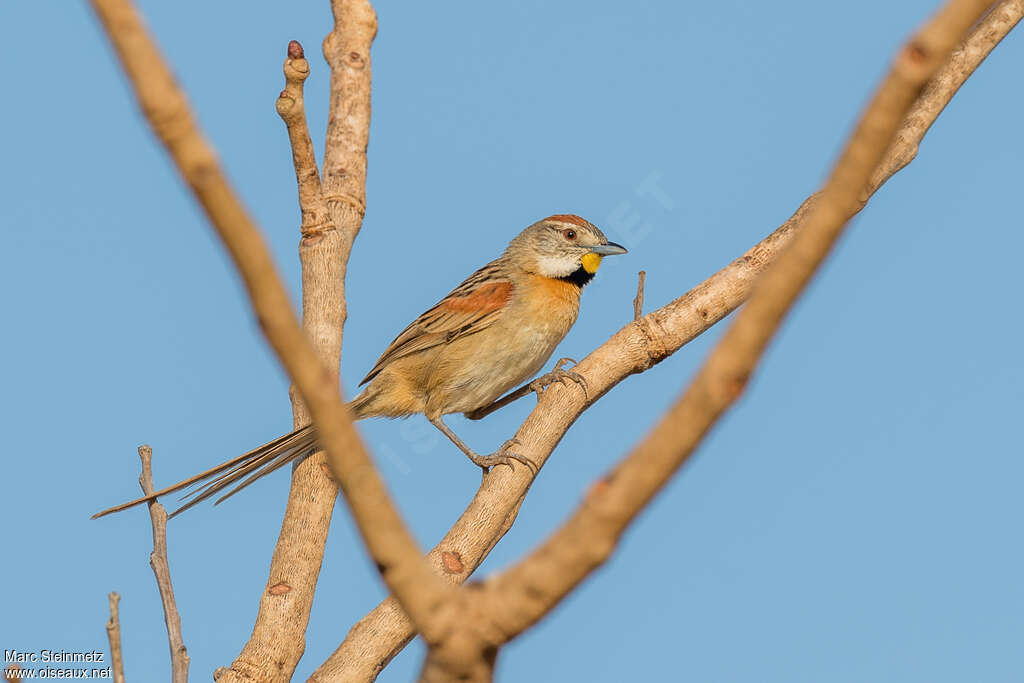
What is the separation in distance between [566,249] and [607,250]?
34 cm

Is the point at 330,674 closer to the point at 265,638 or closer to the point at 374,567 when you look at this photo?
the point at 265,638

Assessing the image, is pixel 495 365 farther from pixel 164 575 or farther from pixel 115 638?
pixel 115 638

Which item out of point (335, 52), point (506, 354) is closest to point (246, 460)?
point (506, 354)

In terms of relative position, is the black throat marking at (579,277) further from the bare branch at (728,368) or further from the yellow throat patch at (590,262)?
the bare branch at (728,368)

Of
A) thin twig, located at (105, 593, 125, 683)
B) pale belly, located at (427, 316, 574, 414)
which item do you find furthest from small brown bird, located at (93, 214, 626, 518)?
thin twig, located at (105, 593, 125, 683)

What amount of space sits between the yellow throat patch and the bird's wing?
650 mm

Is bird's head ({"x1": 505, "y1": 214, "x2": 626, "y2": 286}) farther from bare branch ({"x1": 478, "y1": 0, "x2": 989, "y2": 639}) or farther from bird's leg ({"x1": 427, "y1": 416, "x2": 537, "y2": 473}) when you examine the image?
bare branch ({"x1": 478, "y1": 0, "x2": 989, "y2": 639})

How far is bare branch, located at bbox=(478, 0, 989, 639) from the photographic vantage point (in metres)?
1.87

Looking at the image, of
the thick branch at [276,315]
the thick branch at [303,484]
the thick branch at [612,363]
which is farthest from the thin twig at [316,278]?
the thick branch at [276,315]

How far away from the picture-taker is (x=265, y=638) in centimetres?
595

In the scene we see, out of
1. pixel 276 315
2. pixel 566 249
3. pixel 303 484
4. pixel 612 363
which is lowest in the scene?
pixel 276 315

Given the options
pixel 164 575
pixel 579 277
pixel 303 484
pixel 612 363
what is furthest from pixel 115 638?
pixel 579 277

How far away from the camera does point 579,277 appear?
9.59m

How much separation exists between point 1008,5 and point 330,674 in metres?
5.37
